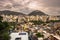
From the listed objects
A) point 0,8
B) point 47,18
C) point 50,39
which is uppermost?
point 0,8

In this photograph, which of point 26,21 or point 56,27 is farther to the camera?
point 26,21

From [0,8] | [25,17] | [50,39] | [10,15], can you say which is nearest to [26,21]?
[25,17]

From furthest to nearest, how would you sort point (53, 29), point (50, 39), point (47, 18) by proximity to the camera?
point (47, 18) < point (53, 29) < point (50, 39)

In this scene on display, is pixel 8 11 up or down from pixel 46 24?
up

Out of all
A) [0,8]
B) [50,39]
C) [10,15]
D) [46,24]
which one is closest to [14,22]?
[10,15]

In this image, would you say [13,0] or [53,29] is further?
[13,0]

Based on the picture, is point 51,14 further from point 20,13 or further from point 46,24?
point 20,13

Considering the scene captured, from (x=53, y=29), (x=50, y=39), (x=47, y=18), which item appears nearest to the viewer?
(x=50, y=39)

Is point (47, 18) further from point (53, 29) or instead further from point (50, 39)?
point (50, 39)

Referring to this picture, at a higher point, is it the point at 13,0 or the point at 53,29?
the point at 13,0
